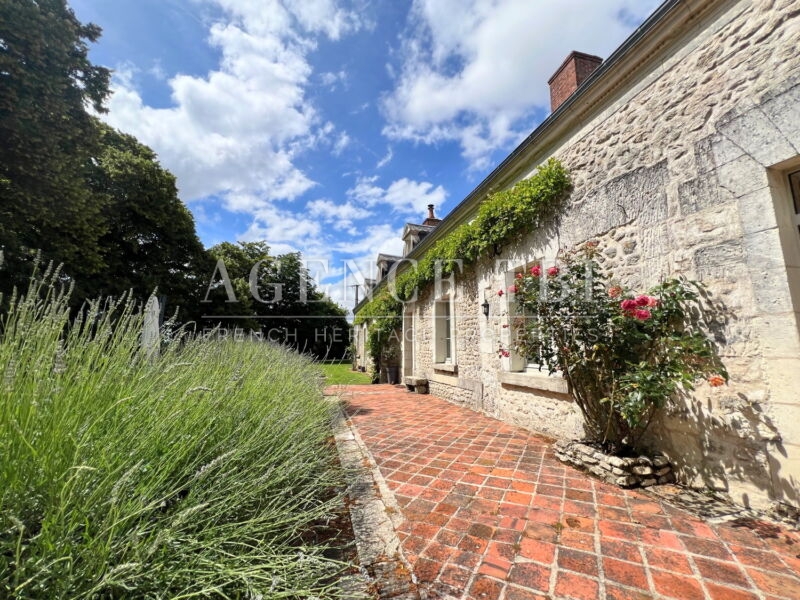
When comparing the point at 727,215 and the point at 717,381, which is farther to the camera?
the point at 727,215

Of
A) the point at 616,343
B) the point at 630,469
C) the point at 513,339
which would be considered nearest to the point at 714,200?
the point at 616,343

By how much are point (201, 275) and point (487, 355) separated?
12.1m

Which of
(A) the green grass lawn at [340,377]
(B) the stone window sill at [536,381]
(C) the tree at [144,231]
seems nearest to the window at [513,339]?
(B) the stone window sill at [536,381]

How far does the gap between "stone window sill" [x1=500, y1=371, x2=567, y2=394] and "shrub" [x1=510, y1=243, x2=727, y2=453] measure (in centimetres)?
49

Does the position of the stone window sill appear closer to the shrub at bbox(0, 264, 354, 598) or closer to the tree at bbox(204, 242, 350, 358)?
the shrub at bbox(0, 264, 354, 598)

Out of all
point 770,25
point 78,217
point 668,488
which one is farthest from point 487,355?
point 78,217

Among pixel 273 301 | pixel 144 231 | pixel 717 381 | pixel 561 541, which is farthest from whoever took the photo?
pixel 273 301

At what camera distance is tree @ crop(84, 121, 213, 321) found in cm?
1059

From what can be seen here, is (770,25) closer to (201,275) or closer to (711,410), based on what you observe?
(711,410)

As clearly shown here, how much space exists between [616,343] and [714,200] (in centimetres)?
142

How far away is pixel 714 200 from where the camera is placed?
9.20 feet

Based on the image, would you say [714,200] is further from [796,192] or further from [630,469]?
[630,469]

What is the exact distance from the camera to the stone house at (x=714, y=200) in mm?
2420

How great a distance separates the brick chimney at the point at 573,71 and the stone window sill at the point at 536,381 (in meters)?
4.87
